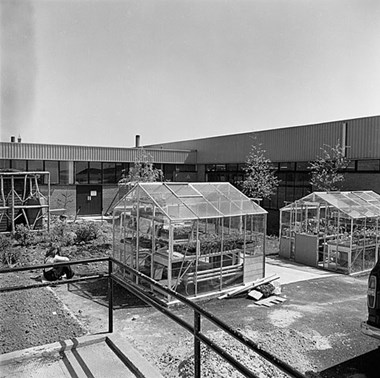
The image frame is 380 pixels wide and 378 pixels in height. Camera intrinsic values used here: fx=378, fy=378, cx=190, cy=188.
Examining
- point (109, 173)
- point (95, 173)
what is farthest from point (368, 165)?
point (95, 173)

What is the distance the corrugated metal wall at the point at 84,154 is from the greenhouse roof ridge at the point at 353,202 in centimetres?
1138

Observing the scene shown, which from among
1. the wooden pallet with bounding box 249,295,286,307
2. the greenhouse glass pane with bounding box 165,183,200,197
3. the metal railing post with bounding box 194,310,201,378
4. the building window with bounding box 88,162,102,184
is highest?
the building window with bounding box 88,162,102,184

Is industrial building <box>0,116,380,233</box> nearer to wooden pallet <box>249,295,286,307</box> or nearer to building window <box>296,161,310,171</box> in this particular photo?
building window <box>296,161,310,171</box>

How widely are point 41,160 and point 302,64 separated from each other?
18209mm

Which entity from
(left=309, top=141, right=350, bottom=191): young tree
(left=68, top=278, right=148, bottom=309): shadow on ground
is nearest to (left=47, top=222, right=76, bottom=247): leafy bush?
(left=68, top=278, right=148, bottom=309): shadow on ground

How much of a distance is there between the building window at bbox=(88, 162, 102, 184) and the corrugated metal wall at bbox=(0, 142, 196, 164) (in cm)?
37

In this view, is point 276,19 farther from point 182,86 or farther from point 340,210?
point 340,210

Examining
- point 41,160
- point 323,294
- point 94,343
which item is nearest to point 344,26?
A: point 94,343

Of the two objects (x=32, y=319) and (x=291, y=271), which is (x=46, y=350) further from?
(x=291, y=271)

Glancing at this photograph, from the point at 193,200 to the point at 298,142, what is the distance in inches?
374

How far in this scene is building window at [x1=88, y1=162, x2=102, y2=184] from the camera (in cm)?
2122

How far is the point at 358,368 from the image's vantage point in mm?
5211

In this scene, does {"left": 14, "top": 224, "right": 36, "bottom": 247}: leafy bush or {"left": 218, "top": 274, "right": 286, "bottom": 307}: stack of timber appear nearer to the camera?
{"left": 218, "top": 274, "right": 286, "bottom": 307}: stack of timber

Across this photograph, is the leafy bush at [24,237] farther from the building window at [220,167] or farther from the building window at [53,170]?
the building window at [220,167]
